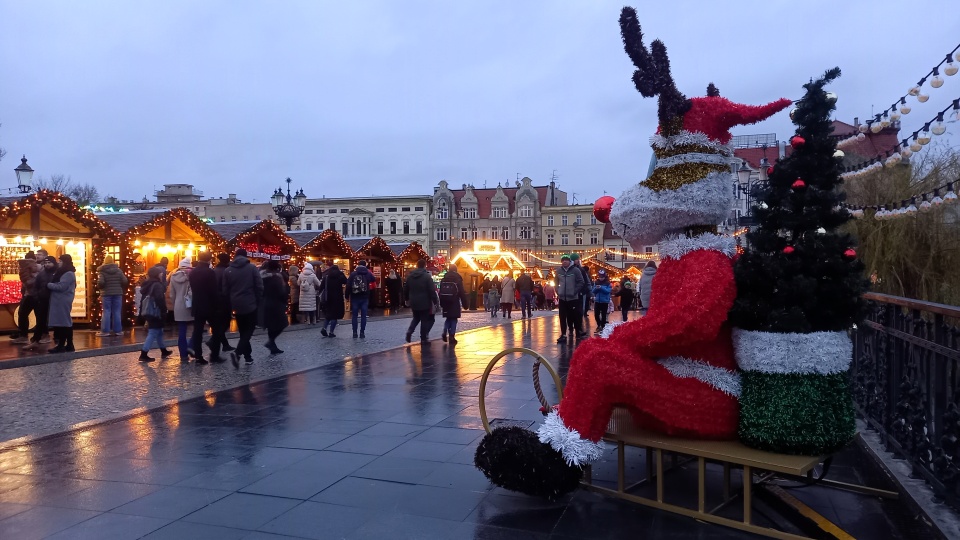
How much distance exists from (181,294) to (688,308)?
9.33 metres

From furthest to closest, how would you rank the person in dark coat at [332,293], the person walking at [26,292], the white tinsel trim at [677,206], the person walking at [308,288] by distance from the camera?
the person walking at [308,288]
the person in dark coat at [332,293]
the person walking at [26,292]
the white tinsel trim at [677,206]

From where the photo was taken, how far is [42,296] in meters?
11.8

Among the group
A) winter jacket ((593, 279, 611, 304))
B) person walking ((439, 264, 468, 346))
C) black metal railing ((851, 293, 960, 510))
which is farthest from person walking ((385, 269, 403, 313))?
black metal railing ((851, 293, 960, 510))

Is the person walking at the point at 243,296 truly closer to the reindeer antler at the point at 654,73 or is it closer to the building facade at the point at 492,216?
the reindeer antler at the point at 654,73

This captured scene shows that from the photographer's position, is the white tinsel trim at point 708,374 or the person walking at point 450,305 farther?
the person walking at point 450,305

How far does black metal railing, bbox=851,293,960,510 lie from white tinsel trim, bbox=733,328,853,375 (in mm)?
424

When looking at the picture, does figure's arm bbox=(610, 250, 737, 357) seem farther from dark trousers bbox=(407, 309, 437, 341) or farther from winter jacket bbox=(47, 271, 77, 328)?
winter jacket bbox=(47, 271, 77, 328)

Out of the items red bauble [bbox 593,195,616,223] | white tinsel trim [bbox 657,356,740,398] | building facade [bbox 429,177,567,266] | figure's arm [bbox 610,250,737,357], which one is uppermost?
building facade [bbox 429,177,567,266]

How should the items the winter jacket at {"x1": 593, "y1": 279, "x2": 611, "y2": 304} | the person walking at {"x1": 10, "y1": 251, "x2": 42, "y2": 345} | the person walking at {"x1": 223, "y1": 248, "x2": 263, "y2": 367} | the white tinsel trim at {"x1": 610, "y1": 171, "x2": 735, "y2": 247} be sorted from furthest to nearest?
Result: the winter jacket at {"x1": 593, "y1": 279, "x2": 611, "y2": 304}
the person walking at {"x1": 10, "y1": 251, "x2": 42, "y2": 345}
the person walking at {"x1": 223, "y1": 248, "x2": 263, "y2": 367}
the white tinsel trim at {"x1": 610, "y1": 171, "x2": 735, "y2": 247}

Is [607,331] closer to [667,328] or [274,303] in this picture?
[667,328]

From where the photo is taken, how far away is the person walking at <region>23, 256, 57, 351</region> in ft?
38.4

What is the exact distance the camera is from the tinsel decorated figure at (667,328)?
368 cm

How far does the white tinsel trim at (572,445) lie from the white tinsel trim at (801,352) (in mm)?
976

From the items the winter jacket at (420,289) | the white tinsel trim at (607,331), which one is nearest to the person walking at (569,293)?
the winter jacket at (420,289)
